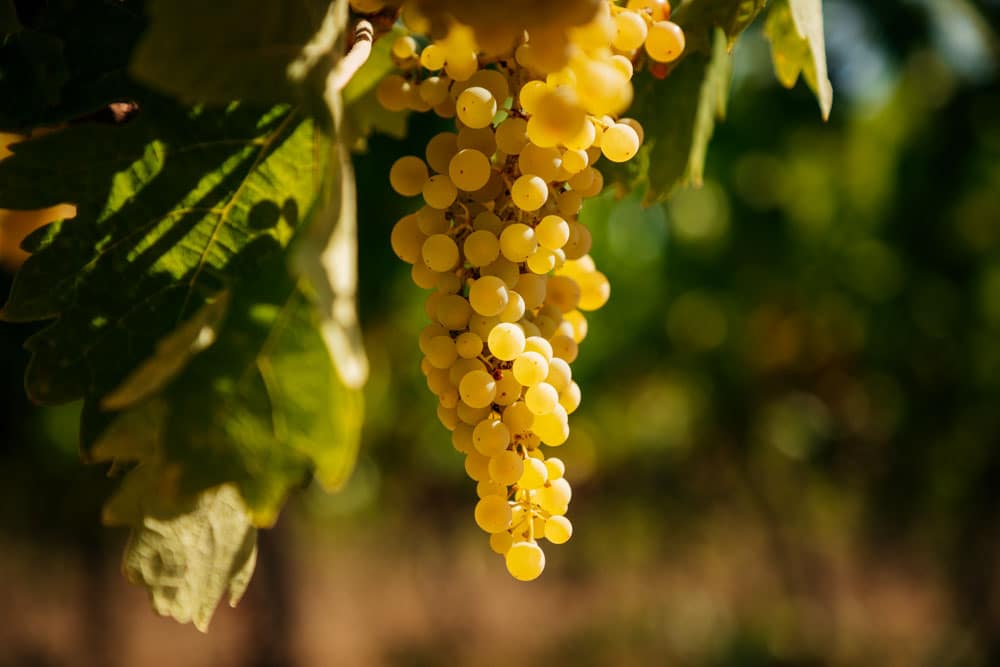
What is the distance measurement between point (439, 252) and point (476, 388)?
0.29 ft

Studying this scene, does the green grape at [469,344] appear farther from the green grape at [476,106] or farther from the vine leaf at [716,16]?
the vine leaf at [716,16]

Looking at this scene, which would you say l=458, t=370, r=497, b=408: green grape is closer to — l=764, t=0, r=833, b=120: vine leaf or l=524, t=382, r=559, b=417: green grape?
l=524, t=382, r=559, b=417: green grape

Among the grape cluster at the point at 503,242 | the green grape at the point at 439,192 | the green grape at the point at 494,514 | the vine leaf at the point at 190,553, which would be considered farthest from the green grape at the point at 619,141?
the vine leaf at the point at 190,553

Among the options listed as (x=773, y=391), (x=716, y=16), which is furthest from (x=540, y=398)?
(x=773, y=391)

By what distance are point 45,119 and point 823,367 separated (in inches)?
188

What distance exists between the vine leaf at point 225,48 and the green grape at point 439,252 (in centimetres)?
13

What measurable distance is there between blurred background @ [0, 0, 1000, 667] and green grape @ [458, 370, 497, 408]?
0.78 m

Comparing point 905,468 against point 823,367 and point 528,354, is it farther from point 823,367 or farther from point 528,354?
point 528,354

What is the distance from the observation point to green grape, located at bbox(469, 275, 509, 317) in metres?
0.54

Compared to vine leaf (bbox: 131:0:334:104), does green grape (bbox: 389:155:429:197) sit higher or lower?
lower

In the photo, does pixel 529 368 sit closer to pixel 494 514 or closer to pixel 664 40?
pixel 494 514

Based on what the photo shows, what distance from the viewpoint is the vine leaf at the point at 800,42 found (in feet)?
2.15

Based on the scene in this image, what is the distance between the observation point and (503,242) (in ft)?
1.82

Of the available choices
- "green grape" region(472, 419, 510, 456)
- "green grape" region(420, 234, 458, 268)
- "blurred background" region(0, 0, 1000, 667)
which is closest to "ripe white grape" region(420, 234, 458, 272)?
"green grape" region(420, 234, 458, 268)
